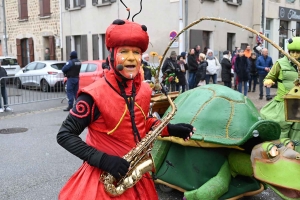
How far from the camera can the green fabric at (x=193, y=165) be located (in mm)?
3729

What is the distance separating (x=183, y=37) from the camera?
1566cm

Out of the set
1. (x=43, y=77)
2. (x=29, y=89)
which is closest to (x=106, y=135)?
(x=29, y=89)

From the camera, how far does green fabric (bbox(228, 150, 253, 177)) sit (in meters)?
3.60

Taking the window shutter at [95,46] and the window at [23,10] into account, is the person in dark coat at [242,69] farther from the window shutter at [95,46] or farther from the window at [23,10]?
the window at [23,10]

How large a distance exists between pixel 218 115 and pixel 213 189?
74cm

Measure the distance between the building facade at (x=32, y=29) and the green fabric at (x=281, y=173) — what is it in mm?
19541

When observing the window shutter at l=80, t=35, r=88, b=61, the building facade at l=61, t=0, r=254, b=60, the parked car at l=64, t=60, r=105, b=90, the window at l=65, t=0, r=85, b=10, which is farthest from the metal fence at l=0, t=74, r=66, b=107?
the window at l=65, t=0, r=85, b=10

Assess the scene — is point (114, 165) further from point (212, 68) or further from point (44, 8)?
point (44, 8)

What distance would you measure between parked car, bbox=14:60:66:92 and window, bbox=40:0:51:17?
661 centimetres

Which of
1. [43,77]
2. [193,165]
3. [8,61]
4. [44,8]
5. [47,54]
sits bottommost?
[193,165]

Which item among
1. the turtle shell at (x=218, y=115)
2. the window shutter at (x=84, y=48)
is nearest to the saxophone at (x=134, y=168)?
the turtle shell at (x=218, y=115)

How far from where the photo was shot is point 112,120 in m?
2.18

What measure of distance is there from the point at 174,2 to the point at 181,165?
41.8 ft

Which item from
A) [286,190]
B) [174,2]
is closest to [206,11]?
[174,2]
